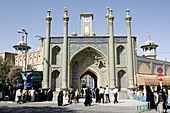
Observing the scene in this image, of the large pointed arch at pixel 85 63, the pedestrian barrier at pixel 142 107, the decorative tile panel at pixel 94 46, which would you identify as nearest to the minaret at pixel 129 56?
the decorative tile panel at pixel 94 46

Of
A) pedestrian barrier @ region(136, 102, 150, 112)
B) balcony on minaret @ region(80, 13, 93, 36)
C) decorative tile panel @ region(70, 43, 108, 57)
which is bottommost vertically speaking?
pedestrian barrier @ region(136, 102, 150, 112)

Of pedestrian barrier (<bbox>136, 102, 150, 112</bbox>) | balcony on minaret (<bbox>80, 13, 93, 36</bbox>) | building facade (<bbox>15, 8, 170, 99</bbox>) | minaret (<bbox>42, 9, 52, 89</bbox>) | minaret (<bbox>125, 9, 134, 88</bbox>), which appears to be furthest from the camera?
balcony on minaret (<bbox>80, 13, 93, 36</bbox>)

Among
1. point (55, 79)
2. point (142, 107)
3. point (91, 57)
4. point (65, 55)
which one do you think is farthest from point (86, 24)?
point (142, 107)

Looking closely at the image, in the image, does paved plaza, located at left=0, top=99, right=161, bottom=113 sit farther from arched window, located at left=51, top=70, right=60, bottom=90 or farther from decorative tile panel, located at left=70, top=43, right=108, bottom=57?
decorative tile panel, located at left=70, top=43, right=108, bottom=57

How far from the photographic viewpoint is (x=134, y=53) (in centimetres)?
2411

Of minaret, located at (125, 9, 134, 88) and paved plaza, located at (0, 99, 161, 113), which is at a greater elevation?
minaret, located at (125, 9, 134, 88)

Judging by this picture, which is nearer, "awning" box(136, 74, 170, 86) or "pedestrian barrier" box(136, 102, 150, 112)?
"pedestrian barrier" box(136, 102, 150, 112)

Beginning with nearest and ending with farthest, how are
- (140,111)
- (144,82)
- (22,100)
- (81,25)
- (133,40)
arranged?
1. (140,111)
2. (22,100)
3. (144,82)
4. (133,40)
5. (81,25)

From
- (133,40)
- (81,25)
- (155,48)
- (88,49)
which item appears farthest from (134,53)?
(155,48)

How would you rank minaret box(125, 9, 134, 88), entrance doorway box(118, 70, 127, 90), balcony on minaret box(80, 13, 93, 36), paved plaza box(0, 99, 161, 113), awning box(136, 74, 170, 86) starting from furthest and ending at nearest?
balcony on minaret box(80, 13, 93, 36) < entrance doorway box(118, 70, 127, 90) < minaret box(125, 9, 134, 88) < awning box(136, 74, 170, 86) < paved plaza box(0, 99, 161, 113)

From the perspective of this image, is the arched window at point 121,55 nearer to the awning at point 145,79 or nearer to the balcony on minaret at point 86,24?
the awning at point 145,79

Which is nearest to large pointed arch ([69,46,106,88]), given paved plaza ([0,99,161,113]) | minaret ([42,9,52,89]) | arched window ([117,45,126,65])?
arched window ([117,45,126,65])

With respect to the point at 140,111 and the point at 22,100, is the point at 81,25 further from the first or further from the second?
the point at 140,111

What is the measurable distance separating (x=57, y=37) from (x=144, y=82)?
11726 millimetres
